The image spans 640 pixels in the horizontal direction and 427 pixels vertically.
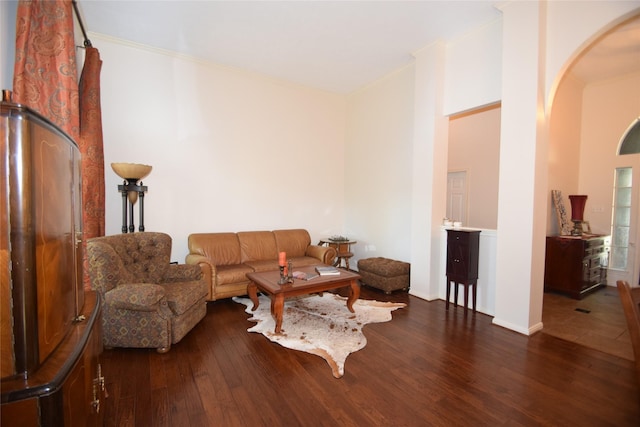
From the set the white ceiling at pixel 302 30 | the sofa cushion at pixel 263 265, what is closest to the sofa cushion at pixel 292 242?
the sofa cushion at pixel 263 265

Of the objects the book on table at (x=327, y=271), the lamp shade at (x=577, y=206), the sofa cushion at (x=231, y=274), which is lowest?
the sofa cushion at (x=231, y=274)

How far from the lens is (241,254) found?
182 inches

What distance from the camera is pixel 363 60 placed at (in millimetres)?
4578

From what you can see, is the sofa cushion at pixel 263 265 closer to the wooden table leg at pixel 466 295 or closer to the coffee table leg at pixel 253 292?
the coffee table leg at pixel 253 292

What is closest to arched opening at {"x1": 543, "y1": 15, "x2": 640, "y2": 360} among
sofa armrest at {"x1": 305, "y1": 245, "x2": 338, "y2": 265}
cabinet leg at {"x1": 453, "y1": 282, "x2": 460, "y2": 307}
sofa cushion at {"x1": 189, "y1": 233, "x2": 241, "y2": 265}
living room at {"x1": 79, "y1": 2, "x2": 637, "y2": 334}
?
living room at {"x1": 79, "y1": 2, "x2": 637, "y2": 334}

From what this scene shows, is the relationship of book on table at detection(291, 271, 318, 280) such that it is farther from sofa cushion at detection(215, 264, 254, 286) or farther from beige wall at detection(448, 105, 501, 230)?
beige wall at detection(448, 105, 501, 230)

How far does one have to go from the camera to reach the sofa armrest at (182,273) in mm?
3386

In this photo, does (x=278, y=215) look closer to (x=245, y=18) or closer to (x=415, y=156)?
(x=415, y=156)

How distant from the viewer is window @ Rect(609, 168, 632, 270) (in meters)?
4.82

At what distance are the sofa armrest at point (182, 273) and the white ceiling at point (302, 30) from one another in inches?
115

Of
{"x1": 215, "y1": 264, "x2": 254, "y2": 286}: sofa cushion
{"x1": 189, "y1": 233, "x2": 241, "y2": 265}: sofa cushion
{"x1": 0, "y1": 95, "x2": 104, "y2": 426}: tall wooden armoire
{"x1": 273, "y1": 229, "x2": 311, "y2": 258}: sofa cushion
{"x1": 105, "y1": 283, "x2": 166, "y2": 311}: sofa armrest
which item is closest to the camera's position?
{"x1": 0, "y1": 95, "x2": 104, "y2": 426}: tall wooden armoire

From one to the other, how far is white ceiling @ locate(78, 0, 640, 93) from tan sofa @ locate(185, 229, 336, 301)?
8.83 ft

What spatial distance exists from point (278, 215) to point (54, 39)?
3.64 metres

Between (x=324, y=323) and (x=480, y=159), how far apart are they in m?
4.74
